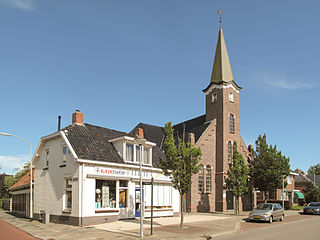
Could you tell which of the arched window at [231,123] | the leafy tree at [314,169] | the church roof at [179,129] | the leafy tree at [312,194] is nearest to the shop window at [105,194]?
the church roof at [179,129]

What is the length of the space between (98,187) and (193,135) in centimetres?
1674

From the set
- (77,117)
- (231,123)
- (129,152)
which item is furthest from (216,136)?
(77,117)

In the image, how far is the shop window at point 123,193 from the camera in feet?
72.9

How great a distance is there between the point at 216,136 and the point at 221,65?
993 cm

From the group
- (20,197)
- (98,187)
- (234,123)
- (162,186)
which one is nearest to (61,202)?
(98,187)

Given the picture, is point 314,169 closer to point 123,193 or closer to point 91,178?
point 123,193

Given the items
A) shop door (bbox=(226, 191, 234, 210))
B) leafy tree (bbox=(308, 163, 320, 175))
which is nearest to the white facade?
shop door (bbox=(226, 191, 234, 210))

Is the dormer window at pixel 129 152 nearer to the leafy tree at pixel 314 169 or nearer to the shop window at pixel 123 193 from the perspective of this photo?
the shop window at pixel 123 193

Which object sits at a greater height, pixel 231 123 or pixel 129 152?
pixel 231 123

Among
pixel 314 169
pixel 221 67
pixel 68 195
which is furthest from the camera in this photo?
pixel 314 169

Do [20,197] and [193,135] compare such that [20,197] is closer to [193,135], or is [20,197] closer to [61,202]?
[61,202]

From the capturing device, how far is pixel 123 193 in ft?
73.8

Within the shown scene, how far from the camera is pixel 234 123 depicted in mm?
38406

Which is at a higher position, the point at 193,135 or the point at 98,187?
the point at 193,135
